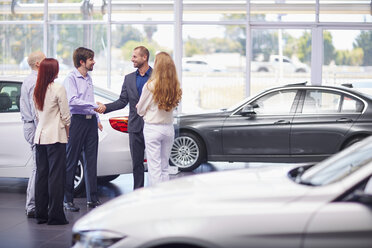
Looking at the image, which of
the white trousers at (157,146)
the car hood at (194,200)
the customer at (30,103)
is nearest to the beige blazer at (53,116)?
the customer at (30,103)

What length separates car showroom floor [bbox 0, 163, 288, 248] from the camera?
7078 millimetres

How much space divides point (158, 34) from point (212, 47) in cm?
148

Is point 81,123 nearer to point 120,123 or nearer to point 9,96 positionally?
point 120,123

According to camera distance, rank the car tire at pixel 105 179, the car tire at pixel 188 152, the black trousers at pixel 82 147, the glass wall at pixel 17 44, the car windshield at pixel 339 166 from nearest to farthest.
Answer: the car windshield at pixel 339 166 → the black trousers at pixel 82 147 → the car tire at pixel 105 179 → the car tire at pixel 188 152 → the glass wall at pixel 17 44

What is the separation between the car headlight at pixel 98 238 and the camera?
13.1ft

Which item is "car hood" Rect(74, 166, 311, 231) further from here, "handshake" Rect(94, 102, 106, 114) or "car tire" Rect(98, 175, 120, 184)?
"car tire" Rect(98, 175, 120, 184)

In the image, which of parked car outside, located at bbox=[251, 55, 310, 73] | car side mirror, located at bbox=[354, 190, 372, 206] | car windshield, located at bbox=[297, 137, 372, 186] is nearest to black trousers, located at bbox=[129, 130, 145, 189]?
car windshield, located at bbox=[297, 137, 372, 186]

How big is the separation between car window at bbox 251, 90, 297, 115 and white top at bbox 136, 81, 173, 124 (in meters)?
5.02

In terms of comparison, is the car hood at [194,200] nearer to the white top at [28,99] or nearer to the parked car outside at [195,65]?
the white top at [28,99]

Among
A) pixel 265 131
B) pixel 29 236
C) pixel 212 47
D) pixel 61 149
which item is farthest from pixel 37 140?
pixel 212 47

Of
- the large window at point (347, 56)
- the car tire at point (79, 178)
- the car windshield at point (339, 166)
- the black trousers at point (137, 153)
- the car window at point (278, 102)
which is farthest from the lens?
the large window at point (347, 56)

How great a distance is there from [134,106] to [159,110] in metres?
0.91

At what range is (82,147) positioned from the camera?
870 cm

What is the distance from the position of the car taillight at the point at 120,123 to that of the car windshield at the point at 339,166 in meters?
4.79
